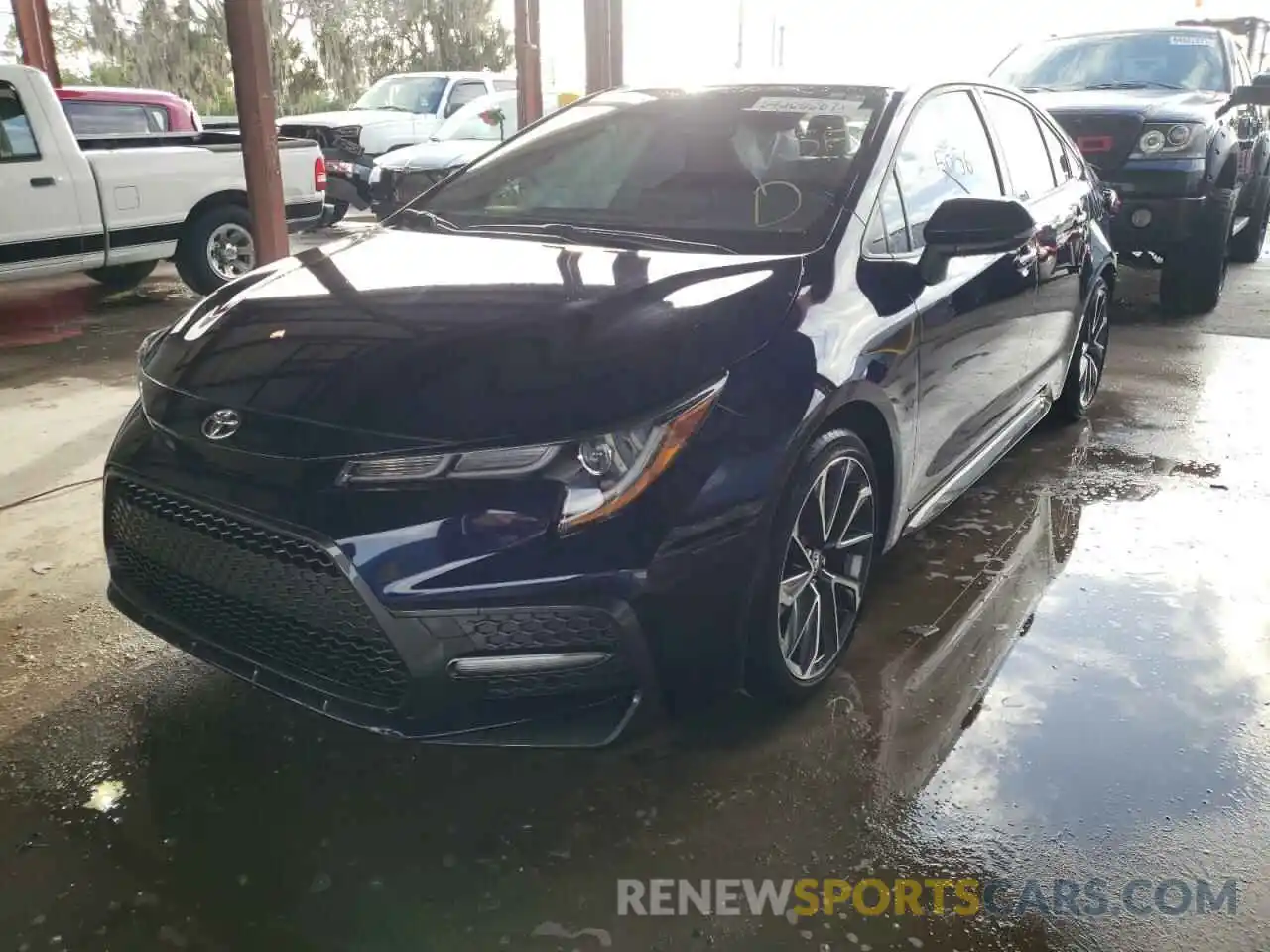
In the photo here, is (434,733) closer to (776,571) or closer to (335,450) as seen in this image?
(335,450)

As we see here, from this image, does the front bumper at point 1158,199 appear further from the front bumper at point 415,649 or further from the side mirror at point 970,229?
the front bumper at point 415,649

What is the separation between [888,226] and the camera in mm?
2795

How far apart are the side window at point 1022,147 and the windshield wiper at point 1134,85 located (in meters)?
3.70

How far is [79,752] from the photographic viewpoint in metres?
2.46

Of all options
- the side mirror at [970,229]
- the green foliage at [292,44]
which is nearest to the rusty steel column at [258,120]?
the side mirror at [970,229]

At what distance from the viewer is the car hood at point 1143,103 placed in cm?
645

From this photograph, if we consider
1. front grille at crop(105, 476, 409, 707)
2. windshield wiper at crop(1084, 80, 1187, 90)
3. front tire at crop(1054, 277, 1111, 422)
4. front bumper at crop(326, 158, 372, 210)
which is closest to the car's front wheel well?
front grille at crop(105, 476, 409, 707)

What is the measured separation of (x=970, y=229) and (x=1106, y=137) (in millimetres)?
4444

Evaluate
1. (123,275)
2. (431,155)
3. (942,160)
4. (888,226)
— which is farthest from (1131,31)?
(123,275)

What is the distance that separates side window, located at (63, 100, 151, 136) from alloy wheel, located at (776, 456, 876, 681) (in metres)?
8.17

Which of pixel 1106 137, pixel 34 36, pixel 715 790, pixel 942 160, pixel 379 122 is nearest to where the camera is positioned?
pixel 715 790

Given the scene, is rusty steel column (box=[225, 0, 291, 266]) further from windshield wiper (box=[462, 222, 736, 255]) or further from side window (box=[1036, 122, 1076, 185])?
side window (box=[1036, 122, 1076, 185])

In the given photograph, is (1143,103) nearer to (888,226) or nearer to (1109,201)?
(1109,201)

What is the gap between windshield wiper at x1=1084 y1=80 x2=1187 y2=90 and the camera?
7.20 meters
